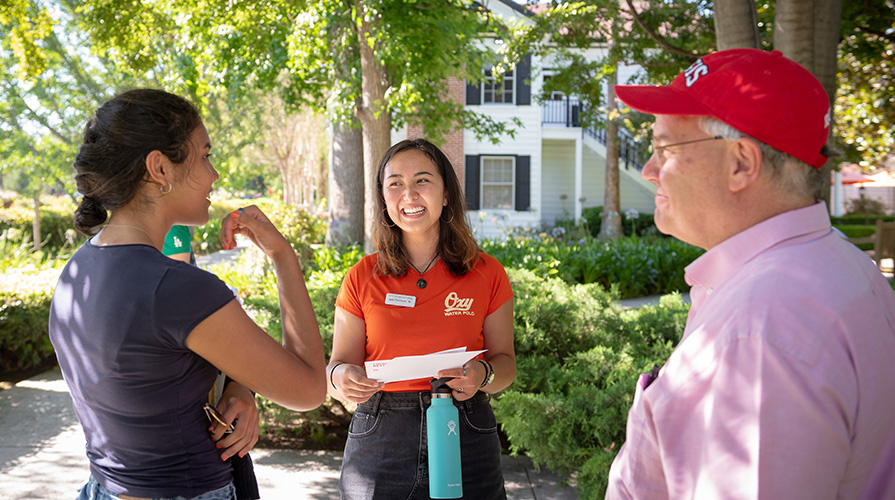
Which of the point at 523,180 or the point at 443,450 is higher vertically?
the point at 443,450

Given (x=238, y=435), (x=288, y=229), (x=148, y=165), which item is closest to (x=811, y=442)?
(x=238, y=435)

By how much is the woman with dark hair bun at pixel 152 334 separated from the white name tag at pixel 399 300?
720mm

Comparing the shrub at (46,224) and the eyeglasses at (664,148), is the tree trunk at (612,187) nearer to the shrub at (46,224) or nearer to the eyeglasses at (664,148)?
the shrub at (46,224)

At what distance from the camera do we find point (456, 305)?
2.65m

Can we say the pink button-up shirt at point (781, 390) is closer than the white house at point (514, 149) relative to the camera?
Yes

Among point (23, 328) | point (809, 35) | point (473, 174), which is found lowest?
point (23, 328)

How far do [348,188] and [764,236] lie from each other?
1198cm

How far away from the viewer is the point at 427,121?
9742mm

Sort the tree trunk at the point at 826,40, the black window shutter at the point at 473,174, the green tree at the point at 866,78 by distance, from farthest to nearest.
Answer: the black window shutter at the point at 473,174
the green tree at the point at 866,78
the tree trunk at the point at 826,40

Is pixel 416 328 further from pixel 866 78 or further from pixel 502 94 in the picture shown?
pixel 502 94

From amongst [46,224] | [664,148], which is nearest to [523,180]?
[46,224]

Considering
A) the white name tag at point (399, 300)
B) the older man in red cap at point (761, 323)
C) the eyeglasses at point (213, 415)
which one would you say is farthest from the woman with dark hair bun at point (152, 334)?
the older man in red cap at point (761, 323)

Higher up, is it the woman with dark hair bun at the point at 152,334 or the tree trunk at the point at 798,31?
the tree trunk at the point at 798,31

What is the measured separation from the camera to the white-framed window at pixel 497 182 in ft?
74.7
